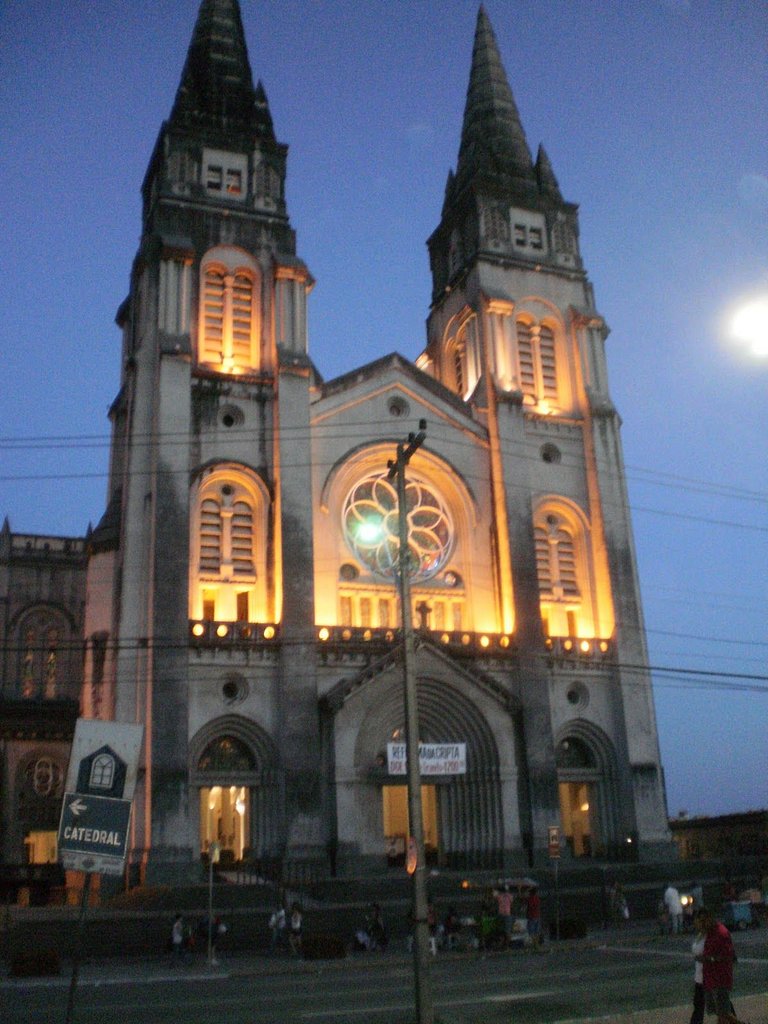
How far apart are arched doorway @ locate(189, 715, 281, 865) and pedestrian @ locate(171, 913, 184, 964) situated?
7.82 meters

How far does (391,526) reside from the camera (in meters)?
39.3

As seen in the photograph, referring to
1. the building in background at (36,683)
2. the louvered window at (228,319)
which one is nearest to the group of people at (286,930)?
the building in background at (36,683)

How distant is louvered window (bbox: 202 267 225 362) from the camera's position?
39.3 metres

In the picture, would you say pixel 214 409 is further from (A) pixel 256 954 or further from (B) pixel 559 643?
(A) pixel 256 954

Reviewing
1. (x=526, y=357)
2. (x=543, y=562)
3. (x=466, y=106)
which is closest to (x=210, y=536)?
(x=543, y=562)

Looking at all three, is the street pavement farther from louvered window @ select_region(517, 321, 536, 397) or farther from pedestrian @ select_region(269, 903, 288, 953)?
louvered window @ select_region(517, 321, 536, 397)

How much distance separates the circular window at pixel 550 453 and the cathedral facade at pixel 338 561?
132 millimetres

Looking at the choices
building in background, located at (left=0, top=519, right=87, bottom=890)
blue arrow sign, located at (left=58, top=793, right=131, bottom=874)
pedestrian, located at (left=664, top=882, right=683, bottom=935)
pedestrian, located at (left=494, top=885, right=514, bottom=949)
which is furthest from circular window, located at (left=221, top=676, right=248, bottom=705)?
blue arrow sign, located at (left=58, top=793, right=131, bottom=874)

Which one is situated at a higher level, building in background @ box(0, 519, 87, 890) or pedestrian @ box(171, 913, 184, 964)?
building in background @ box(0, 519, 87, 890)

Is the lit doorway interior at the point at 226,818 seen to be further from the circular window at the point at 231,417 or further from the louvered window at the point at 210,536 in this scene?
the circular window at the point at 231,417

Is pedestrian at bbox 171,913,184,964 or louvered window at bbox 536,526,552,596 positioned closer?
pedestrian at bbox 171,913,184,964

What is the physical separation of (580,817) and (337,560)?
43.9 ft

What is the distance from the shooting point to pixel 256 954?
2677 cm

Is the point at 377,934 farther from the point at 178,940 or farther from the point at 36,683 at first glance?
the point at 36,683
